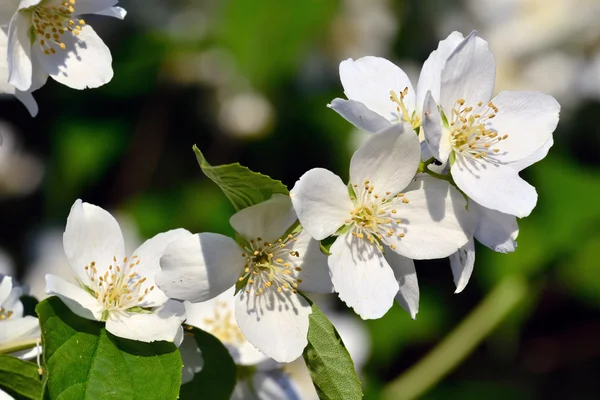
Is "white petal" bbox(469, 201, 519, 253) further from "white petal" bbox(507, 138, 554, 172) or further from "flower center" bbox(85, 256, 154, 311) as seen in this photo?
"flower center" bbox(85, 256, 154, 311)

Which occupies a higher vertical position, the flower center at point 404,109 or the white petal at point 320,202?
the flower center at point 404,109

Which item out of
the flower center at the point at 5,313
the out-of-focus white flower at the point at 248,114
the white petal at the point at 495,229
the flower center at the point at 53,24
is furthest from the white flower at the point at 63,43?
the out-of-focus white flower at the point at 248,114

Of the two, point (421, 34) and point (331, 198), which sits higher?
point (331, 198)

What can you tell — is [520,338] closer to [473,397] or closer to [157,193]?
[473,397]

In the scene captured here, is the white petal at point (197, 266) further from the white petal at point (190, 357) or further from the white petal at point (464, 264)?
the white petal at point (464, 264)

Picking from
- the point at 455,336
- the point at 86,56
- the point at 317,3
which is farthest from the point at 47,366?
the point at 317,3

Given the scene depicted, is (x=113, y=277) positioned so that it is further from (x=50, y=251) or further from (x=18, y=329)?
(x=50, y=251)
